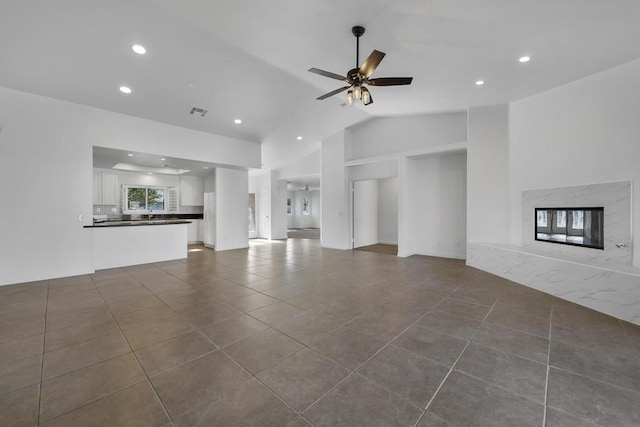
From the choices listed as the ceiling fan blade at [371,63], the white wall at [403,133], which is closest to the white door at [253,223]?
the white wall at [403,133]

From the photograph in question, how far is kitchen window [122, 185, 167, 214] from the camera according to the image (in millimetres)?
8266

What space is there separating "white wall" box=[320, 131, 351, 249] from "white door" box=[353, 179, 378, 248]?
424 millimetres

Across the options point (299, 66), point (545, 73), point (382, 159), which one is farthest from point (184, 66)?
point (545, 73)

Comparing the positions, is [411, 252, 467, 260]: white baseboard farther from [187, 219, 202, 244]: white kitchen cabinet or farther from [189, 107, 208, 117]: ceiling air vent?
[187, 219, 202, 244]: white kitchen cabinet

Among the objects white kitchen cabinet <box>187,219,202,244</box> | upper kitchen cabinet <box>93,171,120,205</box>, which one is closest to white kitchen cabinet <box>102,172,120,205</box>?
upper kitchen cabinet <box>93,171,120,205</box>

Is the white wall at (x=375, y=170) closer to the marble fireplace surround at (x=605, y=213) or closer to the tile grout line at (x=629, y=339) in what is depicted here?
the marble fireplace surround at (x=605, y=213)

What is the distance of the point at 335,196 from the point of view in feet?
27.4

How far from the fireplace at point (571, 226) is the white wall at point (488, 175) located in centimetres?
66

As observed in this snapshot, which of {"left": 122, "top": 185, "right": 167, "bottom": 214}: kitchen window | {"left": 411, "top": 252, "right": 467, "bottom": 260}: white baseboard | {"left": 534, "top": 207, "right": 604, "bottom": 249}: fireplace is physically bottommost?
{"left": 411, "top": 252, "right": 467, "bottom": 260}: white baseboard

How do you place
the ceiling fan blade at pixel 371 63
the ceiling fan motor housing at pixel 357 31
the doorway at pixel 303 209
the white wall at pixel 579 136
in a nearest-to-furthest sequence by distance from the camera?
the ceiling fan blade at pixel 371 63 < the ceiling fan motor housing at pixel 357 31 < the white wall at pixel 579 136 < the doorway at pixel 303 209

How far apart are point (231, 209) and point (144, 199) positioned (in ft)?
9.77

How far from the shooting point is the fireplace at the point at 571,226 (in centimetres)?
389

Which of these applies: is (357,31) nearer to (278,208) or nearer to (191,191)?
(191,191)

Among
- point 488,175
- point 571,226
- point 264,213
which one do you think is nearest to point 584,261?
point 571,226
